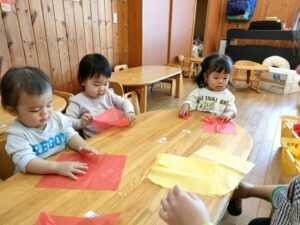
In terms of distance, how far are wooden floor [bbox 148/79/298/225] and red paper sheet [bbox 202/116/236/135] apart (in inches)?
24.5

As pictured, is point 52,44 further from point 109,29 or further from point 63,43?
point 109,29

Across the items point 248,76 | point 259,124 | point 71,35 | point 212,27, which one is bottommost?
point 259,124

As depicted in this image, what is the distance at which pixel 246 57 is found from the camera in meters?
5.76

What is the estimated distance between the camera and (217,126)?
1.19 m

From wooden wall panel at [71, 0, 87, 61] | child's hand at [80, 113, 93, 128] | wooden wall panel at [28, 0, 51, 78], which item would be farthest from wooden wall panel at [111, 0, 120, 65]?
child's hand at [80, 113, 93, 128]

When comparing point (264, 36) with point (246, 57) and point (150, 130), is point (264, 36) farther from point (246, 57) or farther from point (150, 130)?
point (150, 130)

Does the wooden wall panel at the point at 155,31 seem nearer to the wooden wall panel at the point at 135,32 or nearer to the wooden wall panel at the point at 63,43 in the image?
the wooden wall panel at the point at 135,32

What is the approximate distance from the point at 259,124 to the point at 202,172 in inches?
95.5

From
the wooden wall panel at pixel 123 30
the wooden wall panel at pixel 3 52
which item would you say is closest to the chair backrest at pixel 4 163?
the wooden wall panel at pixel 3 52

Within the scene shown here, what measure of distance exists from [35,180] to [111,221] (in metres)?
0.33

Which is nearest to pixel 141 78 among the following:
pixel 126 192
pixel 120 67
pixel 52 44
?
pixel 120 67

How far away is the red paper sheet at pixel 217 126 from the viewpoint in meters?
1.14

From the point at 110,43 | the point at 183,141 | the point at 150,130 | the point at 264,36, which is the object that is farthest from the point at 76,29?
the point at 264,36

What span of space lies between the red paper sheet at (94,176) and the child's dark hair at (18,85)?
0.90ft
